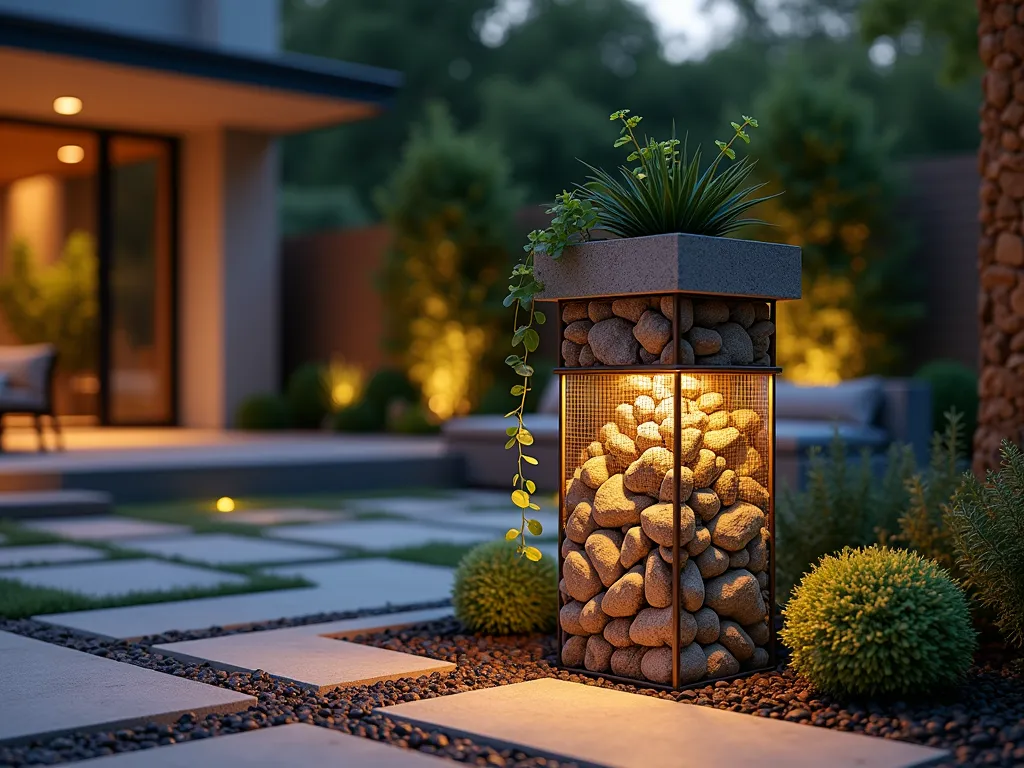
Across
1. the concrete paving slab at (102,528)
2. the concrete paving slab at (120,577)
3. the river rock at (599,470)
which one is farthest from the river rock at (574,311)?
the concrete paving slab at (102,528)

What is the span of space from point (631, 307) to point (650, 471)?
422mm

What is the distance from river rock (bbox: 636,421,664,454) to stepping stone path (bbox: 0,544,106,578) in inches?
126

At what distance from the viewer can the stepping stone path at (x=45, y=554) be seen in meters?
5.50

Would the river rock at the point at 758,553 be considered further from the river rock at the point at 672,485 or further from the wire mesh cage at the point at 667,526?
the river rock at the point at 672,485

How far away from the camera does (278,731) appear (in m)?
2.71

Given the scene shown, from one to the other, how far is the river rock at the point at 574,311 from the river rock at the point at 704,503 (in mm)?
561

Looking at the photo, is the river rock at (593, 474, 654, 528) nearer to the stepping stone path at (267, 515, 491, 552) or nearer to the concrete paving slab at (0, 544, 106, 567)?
the stepping stone path at (267, 515, 491, 552)

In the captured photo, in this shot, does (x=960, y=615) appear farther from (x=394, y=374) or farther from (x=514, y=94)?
(x=514, y=94)

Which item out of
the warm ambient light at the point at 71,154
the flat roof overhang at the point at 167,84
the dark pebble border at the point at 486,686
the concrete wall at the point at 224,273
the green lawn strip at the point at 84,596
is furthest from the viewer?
the concrete wall at the point at 224,273

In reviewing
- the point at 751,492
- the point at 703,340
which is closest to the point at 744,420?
the point at 751,492

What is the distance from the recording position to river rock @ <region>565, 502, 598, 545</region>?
3377 mm

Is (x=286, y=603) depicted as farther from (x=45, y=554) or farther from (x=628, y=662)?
(x=45, y=554)

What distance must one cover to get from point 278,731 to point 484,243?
10.5 m

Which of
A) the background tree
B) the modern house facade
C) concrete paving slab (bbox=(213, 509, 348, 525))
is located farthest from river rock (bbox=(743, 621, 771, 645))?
the background tree
